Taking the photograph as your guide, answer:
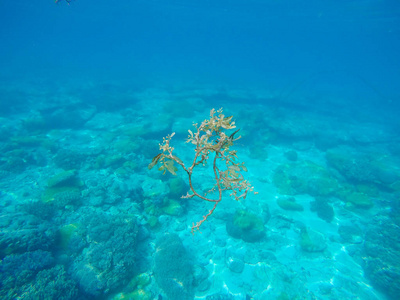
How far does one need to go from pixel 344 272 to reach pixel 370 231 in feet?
9.63

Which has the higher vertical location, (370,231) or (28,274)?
(28,274)

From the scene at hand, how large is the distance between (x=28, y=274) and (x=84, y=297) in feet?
5.24

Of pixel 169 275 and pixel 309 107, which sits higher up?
pixel 169 275

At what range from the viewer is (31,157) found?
11.5 meters

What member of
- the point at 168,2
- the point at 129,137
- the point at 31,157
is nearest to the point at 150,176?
the point at 129,137

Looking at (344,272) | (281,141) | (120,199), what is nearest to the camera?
(344,272)

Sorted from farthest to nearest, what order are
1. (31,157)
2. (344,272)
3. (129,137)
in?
(129,137), (31,157), (344,272)

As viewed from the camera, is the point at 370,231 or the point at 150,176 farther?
the point at 150,176

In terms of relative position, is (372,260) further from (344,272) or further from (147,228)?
(147,228)

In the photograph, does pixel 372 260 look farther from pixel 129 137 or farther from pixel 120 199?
pixel 129 137

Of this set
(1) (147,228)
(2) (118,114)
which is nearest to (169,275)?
(1) (147,228)

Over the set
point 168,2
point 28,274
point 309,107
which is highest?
point 168,2

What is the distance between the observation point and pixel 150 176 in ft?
34.5

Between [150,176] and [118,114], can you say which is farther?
[118,114]
